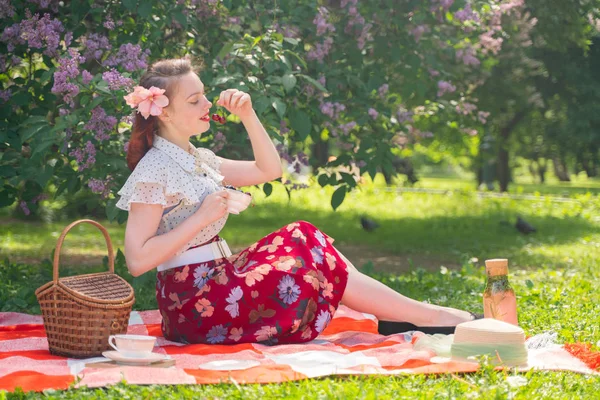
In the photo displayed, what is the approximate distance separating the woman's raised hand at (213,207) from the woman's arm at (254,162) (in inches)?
21.0

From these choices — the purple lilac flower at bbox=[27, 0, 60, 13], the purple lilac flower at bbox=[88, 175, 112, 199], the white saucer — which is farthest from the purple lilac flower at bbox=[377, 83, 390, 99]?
the white saucer

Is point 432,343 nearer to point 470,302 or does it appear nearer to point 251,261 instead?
point 251,261

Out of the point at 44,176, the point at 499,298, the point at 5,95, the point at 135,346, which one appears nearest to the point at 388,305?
the point at 499,298

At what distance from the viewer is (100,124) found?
495 centimetres

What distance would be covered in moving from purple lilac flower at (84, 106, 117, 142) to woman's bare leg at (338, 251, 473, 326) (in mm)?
1758

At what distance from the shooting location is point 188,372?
3.12 m

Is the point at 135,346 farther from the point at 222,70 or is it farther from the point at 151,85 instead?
the point at 222,70

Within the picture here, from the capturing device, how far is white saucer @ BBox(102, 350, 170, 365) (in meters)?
3.21

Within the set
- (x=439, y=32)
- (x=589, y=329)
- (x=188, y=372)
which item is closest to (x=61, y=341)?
(x=188, y=372)

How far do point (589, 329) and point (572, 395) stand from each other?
1.27m

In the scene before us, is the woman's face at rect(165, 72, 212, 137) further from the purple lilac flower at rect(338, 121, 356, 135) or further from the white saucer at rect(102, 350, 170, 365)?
the purple lilac flower at rect(338, 121, 356, 135)

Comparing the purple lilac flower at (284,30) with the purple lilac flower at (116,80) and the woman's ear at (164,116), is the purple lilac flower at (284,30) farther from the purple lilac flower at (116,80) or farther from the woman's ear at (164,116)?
the woman's ear at (164,116)

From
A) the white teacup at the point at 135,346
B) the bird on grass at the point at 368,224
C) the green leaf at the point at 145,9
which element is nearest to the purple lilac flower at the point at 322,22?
the green leaf at the point at 145,9

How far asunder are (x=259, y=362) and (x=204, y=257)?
58 centimetres
